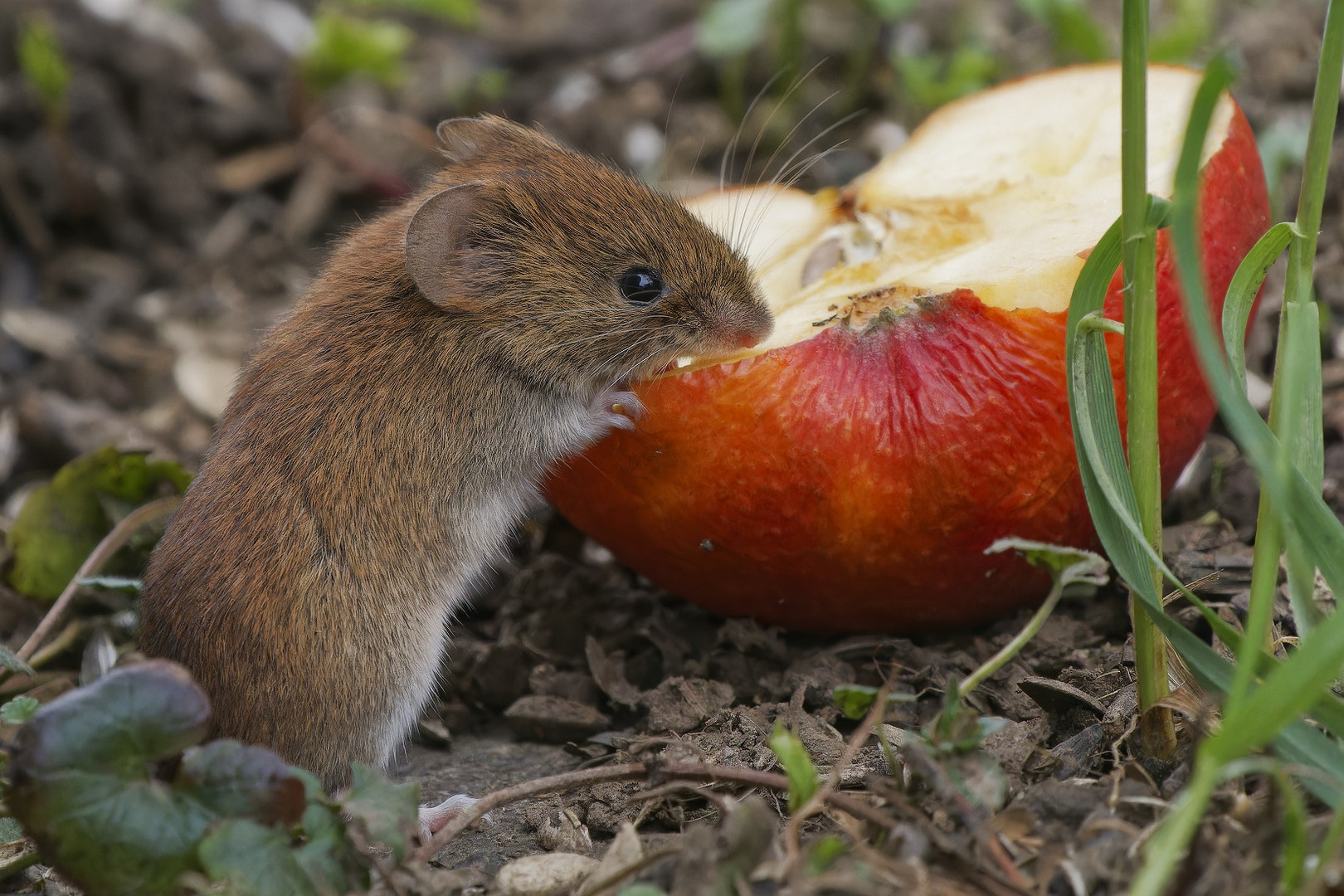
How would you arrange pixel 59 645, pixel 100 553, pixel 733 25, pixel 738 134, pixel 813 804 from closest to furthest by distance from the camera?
pixel 813 804, pixel 59 645, pixel 100 553, pixel 738 134, pixel 733 25

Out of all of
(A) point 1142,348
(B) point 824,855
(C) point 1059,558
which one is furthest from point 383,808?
(A) point 1142,348

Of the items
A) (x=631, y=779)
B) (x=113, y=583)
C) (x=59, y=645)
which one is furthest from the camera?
(x=59, y=645)

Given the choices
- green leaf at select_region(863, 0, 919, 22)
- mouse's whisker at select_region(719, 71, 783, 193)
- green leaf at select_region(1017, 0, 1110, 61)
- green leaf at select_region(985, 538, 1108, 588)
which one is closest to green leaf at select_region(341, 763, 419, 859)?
green leaf at select_region(985, 538, 1108, 588)

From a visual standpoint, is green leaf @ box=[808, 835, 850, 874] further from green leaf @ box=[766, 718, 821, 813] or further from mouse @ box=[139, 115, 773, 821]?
mouse @ box=[139, 115, 773, 821]

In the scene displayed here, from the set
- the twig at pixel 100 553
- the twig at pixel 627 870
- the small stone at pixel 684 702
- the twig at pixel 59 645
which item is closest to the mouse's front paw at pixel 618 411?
the small stone at pixel 684 702

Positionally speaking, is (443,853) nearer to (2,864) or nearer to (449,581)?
(449,581)

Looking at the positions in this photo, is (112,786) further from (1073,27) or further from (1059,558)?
(1073,27)
